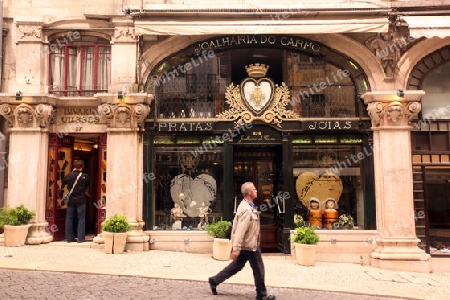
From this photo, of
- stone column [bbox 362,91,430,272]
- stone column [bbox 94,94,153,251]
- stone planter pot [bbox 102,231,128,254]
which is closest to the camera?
stone planter pot [bbox 102,231,128,254]

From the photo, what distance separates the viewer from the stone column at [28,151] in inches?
392

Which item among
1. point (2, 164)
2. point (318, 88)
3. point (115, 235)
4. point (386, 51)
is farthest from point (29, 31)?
point (386, 51)

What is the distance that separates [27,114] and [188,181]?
14.6 ft

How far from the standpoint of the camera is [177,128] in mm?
10219

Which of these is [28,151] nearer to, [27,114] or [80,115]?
[27,114]

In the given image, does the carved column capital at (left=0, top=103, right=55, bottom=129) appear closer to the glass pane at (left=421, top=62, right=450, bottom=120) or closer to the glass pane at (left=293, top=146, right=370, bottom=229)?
the glass pane at (left=293, top=146, right=370, bottom=229)

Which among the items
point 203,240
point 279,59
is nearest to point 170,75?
point 279,59

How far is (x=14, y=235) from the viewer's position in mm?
9508

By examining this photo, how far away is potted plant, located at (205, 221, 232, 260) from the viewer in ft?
Result: 30.0

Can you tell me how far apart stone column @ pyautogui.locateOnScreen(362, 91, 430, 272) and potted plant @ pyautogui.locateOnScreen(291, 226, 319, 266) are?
68.9 inches

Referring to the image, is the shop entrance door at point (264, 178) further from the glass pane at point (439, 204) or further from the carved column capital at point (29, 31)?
the carved column capital at point (29, 31)

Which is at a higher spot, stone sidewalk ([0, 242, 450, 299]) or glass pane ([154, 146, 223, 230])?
glass pane ([154, 146, 223, 230])

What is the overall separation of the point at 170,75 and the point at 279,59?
117 inches

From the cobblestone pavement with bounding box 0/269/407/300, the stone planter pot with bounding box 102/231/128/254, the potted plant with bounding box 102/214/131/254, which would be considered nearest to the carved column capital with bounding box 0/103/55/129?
the potted plant with bounding box 102/214/131/254
